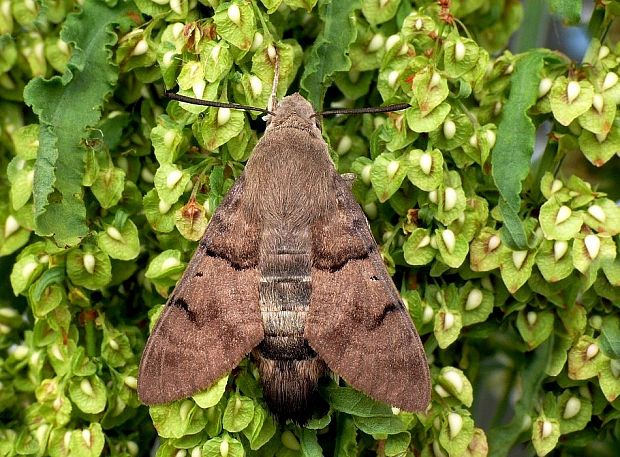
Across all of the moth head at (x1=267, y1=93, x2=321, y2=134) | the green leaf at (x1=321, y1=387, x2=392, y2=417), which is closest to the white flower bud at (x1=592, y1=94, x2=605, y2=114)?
the moth head at (x1=267, y1=93, x2=321, y2=134)

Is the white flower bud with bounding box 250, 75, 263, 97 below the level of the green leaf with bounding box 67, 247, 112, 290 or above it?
above

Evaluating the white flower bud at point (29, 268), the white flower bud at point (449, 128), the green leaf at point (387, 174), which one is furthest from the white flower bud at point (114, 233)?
the white flower bud at point (449, 128)

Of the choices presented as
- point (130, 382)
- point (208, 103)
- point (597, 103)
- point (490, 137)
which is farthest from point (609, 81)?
point (130, 382)

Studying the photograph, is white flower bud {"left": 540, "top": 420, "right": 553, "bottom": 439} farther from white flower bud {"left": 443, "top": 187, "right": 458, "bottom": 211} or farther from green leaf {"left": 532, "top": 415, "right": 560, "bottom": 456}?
white flower bud {"left": 443, "top": 187, "right": 458, "bottom": 211}

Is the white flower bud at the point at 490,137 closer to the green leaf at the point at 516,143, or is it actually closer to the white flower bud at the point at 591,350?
the green leaf at the point at 516,143

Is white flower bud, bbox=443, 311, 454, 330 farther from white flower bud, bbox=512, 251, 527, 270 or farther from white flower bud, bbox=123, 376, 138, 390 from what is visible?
white flower bud, bbox=123, 376, 138, 390

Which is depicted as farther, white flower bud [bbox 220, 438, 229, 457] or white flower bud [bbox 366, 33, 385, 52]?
white flower bud [bbox 366, 33, 385, 52]

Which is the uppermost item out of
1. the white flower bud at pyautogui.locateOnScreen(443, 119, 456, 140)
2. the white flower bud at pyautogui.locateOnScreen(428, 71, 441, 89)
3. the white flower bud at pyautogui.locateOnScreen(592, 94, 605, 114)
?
the white flower bud at pyautogui.locateOnScreen(428, 71, 441, 89)

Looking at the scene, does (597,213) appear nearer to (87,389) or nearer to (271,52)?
(271,52)
